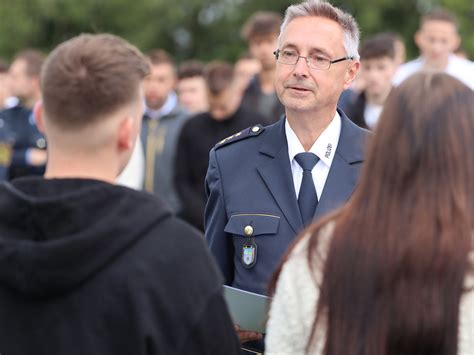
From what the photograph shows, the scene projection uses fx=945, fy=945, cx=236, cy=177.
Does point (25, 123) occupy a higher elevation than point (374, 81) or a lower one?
lower

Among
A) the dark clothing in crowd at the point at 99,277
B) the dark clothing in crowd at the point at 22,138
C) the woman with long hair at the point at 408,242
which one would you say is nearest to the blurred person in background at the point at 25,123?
the dark clothing in crowd at the point at 22,138

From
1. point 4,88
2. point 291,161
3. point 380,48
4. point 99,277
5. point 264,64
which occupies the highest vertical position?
point 380,48

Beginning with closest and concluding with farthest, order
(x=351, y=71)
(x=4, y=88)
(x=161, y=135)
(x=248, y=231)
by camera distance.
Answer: (x=248, y=231) < (x=351, y=71) < (x=161, y=135) < (x=4, y=88)

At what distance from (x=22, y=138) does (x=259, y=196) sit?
5477 millimetres

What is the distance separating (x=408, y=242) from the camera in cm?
238

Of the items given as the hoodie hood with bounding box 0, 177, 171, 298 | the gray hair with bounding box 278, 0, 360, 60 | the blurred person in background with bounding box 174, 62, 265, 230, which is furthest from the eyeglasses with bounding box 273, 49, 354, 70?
the blurred person in background with bounding box 174, 62, 265, 230

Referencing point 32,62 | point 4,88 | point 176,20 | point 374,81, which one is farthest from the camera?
point 176,20

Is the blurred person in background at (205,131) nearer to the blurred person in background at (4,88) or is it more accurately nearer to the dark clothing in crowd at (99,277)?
the blurred person in background at (4,88)

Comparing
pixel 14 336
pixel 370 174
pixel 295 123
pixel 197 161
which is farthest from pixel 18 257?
pixel 197 161

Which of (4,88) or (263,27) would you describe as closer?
(263,27)

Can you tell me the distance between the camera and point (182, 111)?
365 inches

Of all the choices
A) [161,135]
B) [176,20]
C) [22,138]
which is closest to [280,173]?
[161,135]

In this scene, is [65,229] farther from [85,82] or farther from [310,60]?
[310,60]

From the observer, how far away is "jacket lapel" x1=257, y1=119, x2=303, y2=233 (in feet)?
12.4
